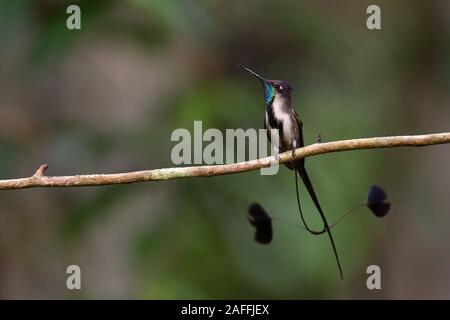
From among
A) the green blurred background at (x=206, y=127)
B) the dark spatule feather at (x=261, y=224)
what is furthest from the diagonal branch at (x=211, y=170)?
the green blurred background at (x=206, y=127)

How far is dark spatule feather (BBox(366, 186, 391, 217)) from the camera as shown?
2.48 m

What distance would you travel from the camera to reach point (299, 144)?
3.02 meters

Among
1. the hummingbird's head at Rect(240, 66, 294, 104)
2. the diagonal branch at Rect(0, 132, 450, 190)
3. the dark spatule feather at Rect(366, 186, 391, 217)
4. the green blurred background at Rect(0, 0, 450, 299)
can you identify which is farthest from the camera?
the green blurred background at Rect(0, 0, 450, 299)

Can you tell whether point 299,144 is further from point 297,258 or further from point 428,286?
point 428,286

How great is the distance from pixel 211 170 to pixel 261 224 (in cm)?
25

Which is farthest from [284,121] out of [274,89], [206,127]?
[206,127]

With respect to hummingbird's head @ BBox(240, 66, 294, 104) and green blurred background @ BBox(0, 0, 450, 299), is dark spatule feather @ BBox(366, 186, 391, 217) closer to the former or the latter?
hummingbird's head @ BBox(240, 66, 294, 104)

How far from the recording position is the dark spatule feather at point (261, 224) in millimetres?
2535

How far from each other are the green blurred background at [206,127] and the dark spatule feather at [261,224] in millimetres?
1562

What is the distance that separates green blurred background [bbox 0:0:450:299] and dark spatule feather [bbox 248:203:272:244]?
1562mm

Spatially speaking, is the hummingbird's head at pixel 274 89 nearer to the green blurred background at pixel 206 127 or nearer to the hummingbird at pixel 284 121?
the hummingbird at pixel 284 121

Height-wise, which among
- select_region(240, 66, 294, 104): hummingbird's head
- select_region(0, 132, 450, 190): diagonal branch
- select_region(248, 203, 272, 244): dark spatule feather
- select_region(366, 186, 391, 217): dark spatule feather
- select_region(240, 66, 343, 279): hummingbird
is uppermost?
select_region(240, 66, 294, 104): hummingbird's head

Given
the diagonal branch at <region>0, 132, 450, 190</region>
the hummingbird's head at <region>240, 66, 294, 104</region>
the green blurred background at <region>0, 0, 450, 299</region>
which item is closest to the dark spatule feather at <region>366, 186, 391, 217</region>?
the diagonal branch at <region>0, 132, 450, 190</region>

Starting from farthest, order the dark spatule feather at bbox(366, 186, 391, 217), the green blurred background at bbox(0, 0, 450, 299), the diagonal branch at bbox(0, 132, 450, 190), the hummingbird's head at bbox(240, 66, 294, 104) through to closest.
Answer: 1. the green blurred background at bbox(0, 0, 450, 299)
2. the hummingbird's head at bbox(240, 66, 294, 104)
3. the dark spatule feather at bbox(366, 186, 391, 217)
4. the diagonal branch at bbox(0, 132, 450, 190)
